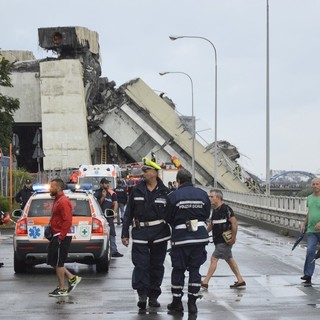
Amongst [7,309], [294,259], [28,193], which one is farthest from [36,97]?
[7,309]

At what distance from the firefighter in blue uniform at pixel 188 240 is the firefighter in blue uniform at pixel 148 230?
211mm

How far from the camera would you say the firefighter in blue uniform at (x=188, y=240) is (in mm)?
11445

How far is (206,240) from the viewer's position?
37.9ft

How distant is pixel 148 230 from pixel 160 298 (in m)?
1.67

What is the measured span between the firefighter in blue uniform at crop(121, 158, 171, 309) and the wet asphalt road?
13.8 inches

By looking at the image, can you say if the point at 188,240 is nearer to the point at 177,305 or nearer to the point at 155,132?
the point at 177,305

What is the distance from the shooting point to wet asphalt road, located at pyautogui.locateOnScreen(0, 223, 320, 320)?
11.4 meters

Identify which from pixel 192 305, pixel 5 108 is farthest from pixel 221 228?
pixel 5 108

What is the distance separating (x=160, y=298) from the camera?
13.1m

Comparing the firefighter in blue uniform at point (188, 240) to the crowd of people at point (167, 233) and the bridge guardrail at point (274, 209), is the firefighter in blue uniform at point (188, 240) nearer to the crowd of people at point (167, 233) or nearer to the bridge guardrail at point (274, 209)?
the crowd of people at point (167, 233)

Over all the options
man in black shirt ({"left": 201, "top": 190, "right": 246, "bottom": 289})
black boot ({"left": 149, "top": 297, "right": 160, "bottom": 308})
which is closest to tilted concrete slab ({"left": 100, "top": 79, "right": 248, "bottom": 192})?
man in black shirt ({"left": 201, "top": 190, "right": 246, "bottom": 289})

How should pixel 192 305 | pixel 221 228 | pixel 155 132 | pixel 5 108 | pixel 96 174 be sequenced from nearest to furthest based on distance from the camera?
pixel 192 305
pixel 221 228
pixel 96 174
pixel 5 108
pixel 155 132

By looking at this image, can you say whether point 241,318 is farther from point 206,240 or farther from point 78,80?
point 78,80

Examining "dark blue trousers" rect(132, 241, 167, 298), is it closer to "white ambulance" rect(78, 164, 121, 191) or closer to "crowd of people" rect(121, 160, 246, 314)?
"crowd of people" rect(121, 160, 246, 314)
